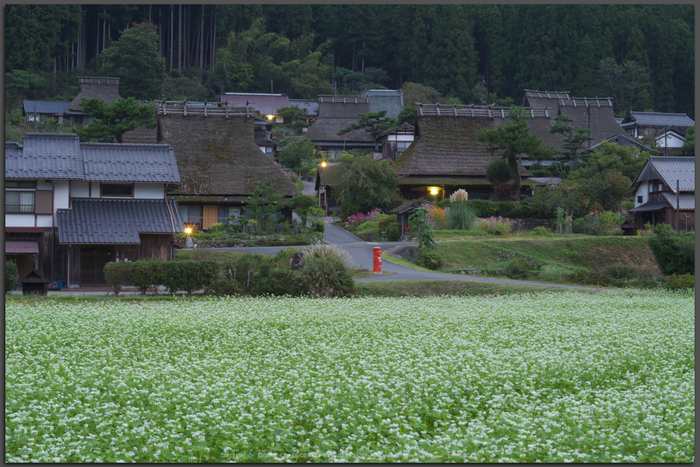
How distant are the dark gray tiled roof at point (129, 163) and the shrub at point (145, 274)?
280 inches

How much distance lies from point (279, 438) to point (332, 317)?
26.0ft

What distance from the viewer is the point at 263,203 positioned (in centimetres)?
3812

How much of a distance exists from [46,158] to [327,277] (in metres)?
13.1

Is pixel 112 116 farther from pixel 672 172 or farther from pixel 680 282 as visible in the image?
pixel 672 172

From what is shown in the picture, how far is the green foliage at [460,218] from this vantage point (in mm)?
35719

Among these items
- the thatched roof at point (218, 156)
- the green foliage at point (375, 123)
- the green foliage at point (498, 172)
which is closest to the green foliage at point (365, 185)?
the thatched roof at point (218, 156)

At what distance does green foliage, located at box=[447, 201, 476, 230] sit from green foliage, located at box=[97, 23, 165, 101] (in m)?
43.7

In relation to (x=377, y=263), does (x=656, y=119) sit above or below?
above

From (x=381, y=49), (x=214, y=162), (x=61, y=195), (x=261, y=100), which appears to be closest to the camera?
(x=61, y=195)

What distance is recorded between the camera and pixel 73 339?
37.3 feet

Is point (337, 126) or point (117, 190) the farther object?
point (337, 126)

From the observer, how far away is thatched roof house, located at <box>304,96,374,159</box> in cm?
6838

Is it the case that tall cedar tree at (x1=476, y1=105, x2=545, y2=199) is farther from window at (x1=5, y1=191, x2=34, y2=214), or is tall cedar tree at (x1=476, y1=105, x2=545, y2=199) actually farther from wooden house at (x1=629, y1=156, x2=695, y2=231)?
window at (x1=5, y1=191, x2=34, y2=214)

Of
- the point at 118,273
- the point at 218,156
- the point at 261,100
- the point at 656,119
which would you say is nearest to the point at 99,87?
the point at 261,100
